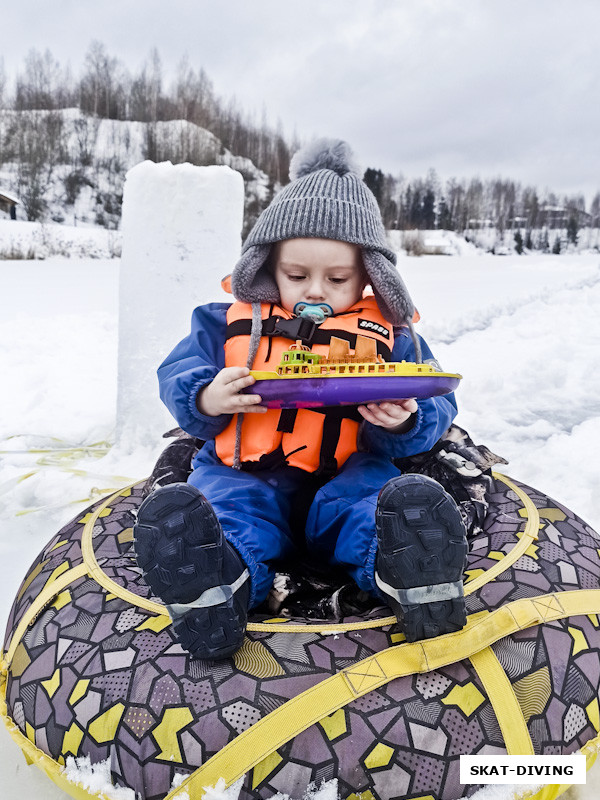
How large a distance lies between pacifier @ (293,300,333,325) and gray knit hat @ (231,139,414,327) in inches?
4.6

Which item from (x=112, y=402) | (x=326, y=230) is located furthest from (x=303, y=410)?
(x=112, y=402)

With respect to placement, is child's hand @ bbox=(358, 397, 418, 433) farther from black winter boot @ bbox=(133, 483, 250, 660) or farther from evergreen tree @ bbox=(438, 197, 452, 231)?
evergreen tree @ bbox=(438, 197, 452, 231)

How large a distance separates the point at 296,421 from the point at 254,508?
10.4 inches

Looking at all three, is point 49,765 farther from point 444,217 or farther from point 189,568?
point 444,217

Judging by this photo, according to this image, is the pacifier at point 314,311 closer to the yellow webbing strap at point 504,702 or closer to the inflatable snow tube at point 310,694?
the inflatable snow tube at point 310,694

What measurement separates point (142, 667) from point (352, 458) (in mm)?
760

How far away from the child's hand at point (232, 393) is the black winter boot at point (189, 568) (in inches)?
12.6

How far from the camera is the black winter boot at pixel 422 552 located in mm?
1092

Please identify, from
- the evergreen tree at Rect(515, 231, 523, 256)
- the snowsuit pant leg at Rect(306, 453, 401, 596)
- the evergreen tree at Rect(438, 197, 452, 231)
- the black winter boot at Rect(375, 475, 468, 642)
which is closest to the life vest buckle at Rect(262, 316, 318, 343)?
the snowsuit pant leg at Rect(306, 453, 401, 596)

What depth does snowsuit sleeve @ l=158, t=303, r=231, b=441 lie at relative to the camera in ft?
4.95

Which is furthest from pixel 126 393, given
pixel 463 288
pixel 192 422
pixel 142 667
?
pixel 463 288

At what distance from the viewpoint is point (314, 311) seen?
1549 millimetres

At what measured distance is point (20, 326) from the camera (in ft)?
16.3

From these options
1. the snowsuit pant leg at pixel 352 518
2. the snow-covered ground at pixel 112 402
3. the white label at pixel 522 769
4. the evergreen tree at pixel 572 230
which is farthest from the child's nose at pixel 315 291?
the evergreen tree at pixel 572 230
